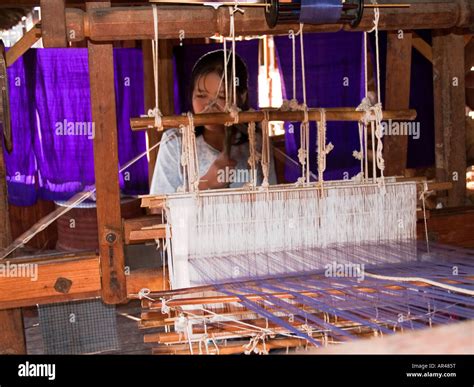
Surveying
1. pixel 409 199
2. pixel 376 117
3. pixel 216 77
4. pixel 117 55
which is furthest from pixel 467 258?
pixel 117 55

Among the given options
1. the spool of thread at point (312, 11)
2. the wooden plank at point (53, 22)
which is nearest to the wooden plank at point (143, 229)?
the wooden plank at point (53, 22)

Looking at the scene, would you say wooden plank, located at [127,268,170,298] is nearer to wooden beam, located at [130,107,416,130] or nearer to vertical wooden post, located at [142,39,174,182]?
wooden beam, located at [130,107,416,130]

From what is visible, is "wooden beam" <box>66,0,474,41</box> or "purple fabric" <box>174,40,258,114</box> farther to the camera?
"purple fabric" <box>174,40,258,114</box>

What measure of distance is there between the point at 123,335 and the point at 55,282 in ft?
10.4

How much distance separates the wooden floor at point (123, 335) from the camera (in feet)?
17.7

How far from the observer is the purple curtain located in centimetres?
568

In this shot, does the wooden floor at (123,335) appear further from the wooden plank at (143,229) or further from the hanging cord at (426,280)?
the hanging cord at (426,280)

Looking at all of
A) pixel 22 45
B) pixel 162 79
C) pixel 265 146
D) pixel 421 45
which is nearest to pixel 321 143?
pixel 265 146

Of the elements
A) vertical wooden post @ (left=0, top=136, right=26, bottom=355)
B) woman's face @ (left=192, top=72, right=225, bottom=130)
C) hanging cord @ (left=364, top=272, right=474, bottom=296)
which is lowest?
vertical wooden post @ (left=0, top=136, right=26, bottom=355)

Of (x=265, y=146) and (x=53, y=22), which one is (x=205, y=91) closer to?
(x=265, y=146)

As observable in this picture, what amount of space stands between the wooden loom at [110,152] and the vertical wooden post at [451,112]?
29.4 inches

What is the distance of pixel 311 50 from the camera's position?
533 cm

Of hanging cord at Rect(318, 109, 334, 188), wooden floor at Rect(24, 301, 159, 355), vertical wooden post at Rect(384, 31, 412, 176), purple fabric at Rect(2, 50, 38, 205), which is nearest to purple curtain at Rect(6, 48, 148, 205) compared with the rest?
purple fabric at Rect(2, 50, 38, 205)

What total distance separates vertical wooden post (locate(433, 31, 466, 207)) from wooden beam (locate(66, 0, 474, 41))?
793mm
